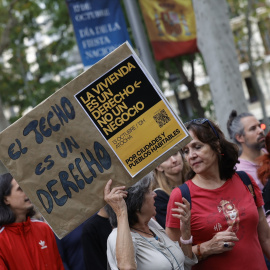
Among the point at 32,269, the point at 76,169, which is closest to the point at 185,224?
the point at 76,169

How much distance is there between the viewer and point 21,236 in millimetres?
4953

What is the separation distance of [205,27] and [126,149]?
5602 millimetres

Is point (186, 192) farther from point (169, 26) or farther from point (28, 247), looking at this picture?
point (169, 26)

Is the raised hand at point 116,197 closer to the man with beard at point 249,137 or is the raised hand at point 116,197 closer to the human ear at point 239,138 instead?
the man with beard at point 249,137

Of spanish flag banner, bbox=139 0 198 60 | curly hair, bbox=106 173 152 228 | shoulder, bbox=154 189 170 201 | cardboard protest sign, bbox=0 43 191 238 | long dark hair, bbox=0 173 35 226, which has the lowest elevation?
→ spanish flag banner, bbox=139 0 198 60

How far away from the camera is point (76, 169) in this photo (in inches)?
144

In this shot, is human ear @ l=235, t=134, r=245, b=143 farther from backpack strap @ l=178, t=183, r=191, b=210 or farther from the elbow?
the elbow

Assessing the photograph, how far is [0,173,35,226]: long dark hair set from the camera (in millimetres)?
4930

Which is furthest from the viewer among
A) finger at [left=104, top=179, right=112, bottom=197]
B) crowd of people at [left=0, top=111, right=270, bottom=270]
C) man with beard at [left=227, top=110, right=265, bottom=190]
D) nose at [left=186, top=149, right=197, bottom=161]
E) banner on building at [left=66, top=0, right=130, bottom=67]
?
banner on building at [left=66, top=0, right=130, bottom=67]

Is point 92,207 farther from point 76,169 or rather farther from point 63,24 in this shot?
point 63,24

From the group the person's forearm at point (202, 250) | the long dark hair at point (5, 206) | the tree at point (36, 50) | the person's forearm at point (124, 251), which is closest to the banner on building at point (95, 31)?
the long dark hair at point (5, 206)

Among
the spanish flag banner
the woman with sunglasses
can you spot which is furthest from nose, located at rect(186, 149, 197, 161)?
the spanish flag banner

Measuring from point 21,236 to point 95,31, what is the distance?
5709mm

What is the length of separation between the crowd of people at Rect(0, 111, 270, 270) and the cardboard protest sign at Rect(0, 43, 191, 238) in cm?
16
